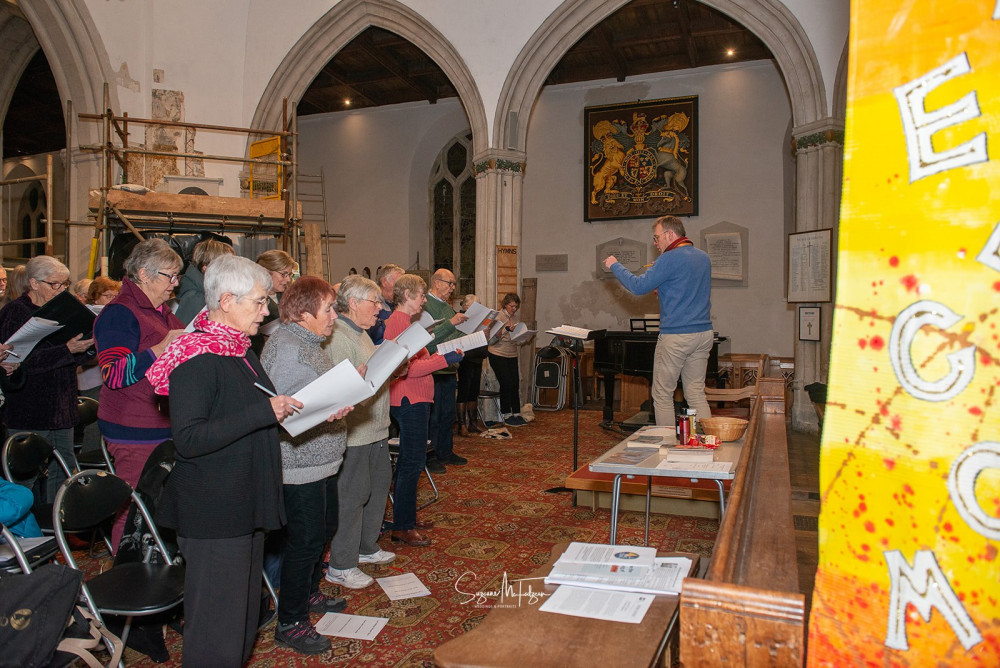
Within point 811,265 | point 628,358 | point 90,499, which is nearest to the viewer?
point 90,499

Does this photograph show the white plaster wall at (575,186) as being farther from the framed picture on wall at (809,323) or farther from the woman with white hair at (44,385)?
the woman with white hair at (44,385)

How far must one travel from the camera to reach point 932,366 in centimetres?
89

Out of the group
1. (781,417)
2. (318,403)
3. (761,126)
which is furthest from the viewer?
(761,126)

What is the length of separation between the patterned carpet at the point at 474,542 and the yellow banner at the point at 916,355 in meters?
2.21

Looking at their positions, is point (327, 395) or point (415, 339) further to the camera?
point (415, 339)

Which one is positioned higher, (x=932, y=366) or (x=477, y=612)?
(x=932, y=366)

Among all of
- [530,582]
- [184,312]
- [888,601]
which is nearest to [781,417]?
[530,582]

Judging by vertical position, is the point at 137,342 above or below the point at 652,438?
above

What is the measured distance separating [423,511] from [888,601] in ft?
13.4

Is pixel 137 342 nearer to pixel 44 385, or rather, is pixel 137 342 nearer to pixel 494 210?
pixel 44 385

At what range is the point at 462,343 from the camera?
4270mm

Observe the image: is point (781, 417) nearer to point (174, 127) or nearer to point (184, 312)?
point (184, 312)

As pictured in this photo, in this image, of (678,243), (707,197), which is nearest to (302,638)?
(678,243)

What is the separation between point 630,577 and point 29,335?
3179 millimetres
